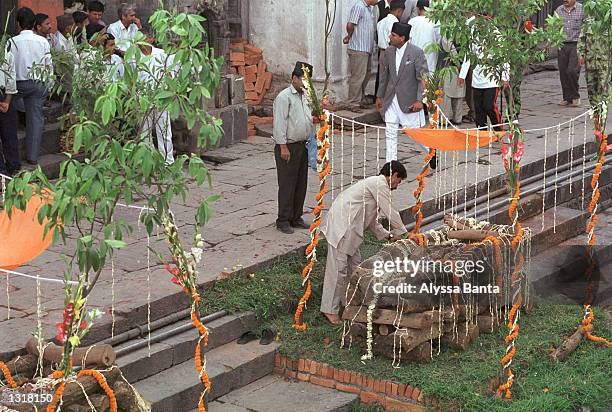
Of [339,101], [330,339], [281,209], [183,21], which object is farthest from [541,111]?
[183,21]

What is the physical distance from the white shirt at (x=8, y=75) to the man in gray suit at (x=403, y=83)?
4074mm

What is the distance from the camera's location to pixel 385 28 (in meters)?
16.2

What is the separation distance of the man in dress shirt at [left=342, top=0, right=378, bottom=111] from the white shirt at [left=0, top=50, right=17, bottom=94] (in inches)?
208

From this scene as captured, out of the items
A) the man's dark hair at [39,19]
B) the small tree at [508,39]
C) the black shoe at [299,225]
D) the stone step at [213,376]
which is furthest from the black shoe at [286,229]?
the man's dark hair at [39,19]

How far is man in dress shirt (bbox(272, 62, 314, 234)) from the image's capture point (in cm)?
1120

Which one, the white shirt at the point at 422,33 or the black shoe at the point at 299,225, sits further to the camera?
the white shirt at the point at 422,33

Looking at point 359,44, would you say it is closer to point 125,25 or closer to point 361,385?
point 125,25

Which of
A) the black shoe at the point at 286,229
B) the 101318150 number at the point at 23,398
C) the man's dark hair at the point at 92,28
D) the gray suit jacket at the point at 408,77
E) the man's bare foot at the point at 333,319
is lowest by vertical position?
the man's bare foot at the point at 333,319

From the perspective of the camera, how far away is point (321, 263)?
11.1 m

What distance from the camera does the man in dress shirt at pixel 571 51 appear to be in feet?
59.3

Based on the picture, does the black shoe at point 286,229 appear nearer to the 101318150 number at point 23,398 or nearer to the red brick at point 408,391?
the red brick at point 408,391

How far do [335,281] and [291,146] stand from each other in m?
1.84

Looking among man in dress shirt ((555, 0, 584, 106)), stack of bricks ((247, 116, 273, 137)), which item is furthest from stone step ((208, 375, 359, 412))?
man in dress shirt ((555, 0, 584, 106))

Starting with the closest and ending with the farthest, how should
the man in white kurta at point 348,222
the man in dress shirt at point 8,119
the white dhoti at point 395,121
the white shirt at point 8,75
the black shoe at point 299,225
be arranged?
the man in white kurta at point 348,222 < the black shoe at point 299,225 < the white shirt at point 8,75 < the man in dress shirt at point 8,119 < the white dhoti at point 395,121
